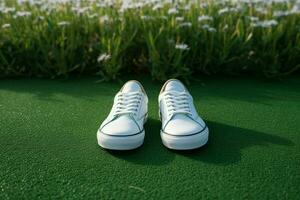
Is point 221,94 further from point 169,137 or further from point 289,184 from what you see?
point 289,184

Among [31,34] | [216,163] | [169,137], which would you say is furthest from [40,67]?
[216,163]

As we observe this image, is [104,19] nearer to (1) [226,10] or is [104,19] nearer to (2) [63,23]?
(2) [63,23]

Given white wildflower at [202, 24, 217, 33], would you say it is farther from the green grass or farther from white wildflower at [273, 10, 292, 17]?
white wildflower at [273, 10, 292, 17]

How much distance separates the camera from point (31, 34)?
7.87 feet

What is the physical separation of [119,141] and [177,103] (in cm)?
31

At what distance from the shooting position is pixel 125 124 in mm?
1465

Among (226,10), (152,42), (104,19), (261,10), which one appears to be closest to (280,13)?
(261,10)

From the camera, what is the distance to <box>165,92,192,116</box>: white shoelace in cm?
155

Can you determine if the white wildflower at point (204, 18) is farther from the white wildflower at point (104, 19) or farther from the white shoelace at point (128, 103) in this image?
the white shoelace at point (128, 103)

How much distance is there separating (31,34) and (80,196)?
1.45 meters

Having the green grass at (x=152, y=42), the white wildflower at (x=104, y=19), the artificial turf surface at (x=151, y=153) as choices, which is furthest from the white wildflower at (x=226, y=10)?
the white wildflower at (x=104, y=19)

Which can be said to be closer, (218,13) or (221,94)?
(221,94)

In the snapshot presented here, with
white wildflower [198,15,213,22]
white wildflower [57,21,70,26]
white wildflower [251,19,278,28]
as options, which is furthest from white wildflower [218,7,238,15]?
white wildflower [57,21,70,26]

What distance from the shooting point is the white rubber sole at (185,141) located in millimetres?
1417
